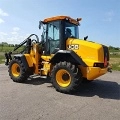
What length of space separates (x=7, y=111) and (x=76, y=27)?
5401 millimetres

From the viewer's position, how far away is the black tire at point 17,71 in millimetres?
10188

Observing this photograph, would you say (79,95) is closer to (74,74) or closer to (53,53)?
(74,74)

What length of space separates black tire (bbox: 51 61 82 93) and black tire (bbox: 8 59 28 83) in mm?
1868

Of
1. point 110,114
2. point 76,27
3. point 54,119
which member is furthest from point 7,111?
point 76,27

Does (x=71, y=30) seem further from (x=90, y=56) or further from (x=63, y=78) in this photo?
(x=63, y=78)

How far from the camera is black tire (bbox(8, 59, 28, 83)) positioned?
401 inches

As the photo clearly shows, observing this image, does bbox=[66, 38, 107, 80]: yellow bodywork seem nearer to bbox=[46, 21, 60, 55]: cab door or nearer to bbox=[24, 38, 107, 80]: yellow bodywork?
bbox=[24, 38, 107, 80]: yellow bodywork

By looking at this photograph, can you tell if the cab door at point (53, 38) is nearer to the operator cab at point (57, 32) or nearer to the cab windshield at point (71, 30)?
the operator cab at point (57, 32)

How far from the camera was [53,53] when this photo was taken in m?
9.55

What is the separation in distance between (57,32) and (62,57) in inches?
42.6

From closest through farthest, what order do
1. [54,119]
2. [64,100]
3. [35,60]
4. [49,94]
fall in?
[54,119], [64,100], [49,94], [35,60]

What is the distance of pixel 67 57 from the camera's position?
29.3 feet

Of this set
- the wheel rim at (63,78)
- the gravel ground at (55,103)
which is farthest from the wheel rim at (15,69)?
the wheel rim at (63,78)

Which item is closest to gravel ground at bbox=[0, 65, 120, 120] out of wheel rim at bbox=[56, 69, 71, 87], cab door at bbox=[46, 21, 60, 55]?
wheel rim at bbox=[56, 69, 71, 87]
